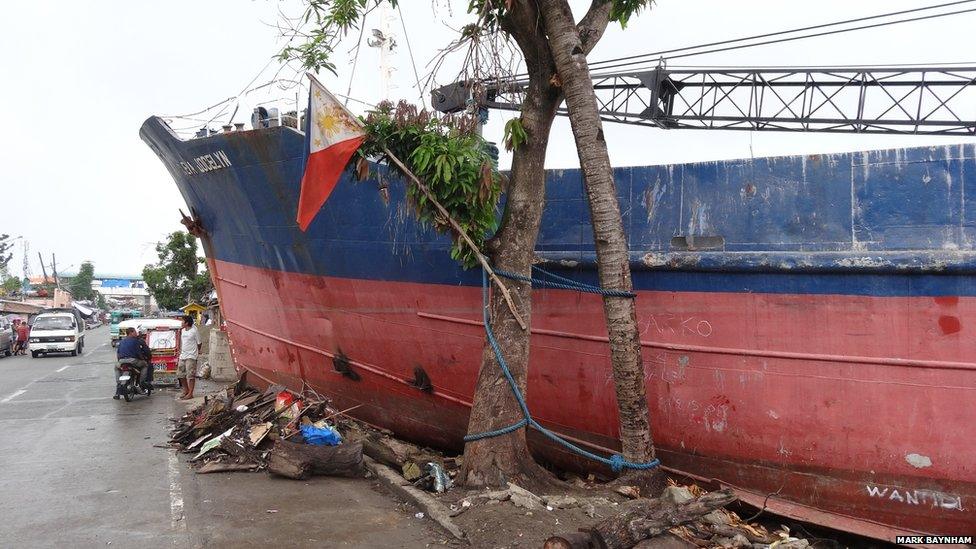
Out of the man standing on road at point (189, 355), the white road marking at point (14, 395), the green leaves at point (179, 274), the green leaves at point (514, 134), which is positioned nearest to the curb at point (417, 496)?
the green leaves at point (514, 134)

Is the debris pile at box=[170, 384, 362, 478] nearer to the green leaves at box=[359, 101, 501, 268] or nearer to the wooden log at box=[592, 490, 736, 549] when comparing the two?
the green leaves at box=[359, 101, 501, 268]

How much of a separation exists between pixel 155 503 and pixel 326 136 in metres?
3.19

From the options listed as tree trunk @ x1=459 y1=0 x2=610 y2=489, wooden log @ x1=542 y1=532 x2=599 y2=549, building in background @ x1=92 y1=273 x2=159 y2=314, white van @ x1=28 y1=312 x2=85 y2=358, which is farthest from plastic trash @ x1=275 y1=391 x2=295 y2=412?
building in background @ x1=92 y1=273 x2=159 y2=314

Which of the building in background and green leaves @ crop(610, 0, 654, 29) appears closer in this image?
green leaves @ crop(610, 0, 654, 29)

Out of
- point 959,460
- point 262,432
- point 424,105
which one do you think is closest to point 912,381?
point 959,460

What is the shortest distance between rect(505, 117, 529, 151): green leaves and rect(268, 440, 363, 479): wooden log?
307cm

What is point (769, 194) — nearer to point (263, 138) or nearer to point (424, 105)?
point (424, 105)

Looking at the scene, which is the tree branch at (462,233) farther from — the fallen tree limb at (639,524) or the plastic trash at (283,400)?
the plastic trash at (283,400)

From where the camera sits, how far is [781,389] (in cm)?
549

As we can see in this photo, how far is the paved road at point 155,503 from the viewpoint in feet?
15.6

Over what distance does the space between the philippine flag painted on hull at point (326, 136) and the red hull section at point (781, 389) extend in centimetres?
196

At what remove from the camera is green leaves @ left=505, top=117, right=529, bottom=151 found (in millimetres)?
5441

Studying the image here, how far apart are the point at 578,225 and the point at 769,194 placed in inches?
65.5

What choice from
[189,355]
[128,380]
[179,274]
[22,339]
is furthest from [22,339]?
[189,355]
